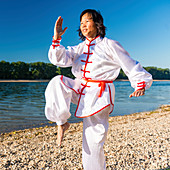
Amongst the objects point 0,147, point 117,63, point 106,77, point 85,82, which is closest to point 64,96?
point 85,82

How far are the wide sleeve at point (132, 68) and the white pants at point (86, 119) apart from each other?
0.46m

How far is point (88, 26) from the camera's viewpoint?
94.9 inches

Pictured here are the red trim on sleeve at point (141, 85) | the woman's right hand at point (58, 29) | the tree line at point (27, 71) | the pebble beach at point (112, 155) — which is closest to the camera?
the red trim on sleeve at point (141, 85)

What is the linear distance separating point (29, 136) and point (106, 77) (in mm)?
6291

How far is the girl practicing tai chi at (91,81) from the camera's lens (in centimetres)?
224

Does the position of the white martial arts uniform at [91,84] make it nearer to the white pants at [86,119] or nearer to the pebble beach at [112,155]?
the white pants at [86,119]

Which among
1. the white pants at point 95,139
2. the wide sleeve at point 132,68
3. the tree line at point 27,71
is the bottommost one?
the white pants at point 95,139

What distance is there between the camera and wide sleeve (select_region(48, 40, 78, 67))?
2.32 metres

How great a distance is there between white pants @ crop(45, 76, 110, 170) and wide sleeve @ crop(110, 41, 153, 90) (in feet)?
1.52

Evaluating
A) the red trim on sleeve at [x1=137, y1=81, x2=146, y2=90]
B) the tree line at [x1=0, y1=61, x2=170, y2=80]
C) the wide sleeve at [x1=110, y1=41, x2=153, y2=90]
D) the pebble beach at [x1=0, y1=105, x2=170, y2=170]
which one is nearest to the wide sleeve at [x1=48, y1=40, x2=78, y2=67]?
the wide sleeve at [x1=110, y1=41, x2=153, y2=90]

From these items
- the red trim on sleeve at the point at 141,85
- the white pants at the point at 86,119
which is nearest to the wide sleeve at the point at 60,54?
the white pants at the point at 86,119

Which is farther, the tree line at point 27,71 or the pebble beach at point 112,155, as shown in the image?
the tree line at point 27,71

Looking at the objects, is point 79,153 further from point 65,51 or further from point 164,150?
point 65,51

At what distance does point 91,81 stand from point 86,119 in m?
0.46
